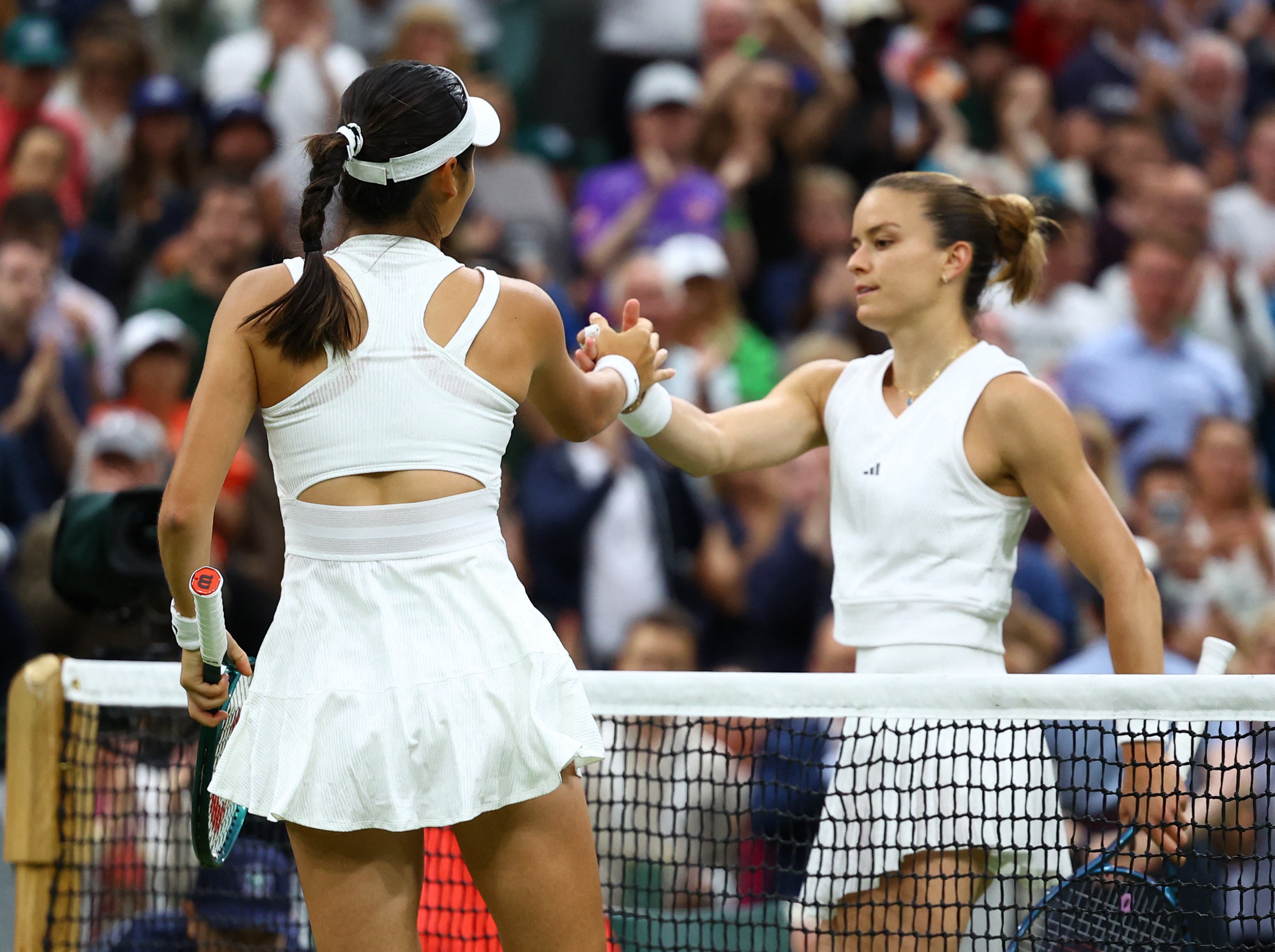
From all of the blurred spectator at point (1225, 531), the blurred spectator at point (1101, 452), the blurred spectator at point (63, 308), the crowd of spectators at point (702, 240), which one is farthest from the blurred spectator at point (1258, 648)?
the blurred spectator at point (63, 308)

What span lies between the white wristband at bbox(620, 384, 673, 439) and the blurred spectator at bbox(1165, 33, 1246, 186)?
7.33 metres

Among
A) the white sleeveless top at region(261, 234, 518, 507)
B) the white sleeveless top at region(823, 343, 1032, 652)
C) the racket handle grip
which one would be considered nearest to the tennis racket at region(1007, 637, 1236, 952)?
the white sleeveless top at region(823, 343, 1032, 652)

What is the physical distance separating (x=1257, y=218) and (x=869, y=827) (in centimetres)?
682

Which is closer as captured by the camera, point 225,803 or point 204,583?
point 204,583

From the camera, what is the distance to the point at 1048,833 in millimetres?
3613

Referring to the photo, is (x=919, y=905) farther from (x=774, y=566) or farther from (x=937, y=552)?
(x=774, y=566)

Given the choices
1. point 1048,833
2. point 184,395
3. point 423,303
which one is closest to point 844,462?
point 1048,833

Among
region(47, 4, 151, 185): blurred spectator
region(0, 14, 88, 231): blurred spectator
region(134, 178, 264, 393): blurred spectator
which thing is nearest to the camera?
region(134, 178, 264, 393): blurred spectator

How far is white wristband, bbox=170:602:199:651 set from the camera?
299cm

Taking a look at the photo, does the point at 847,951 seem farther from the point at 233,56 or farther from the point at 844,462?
the point at 233,56

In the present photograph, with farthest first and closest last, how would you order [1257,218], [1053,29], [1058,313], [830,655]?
[1053,29]
[1257,218]
[1058,313]
[830,655]

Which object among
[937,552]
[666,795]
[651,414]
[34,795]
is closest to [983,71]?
[666,795]

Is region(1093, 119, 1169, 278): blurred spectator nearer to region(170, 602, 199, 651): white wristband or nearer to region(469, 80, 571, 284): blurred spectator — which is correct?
region(469, 80, 571, 284): blurred spectator

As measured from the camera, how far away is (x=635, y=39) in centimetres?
1003
